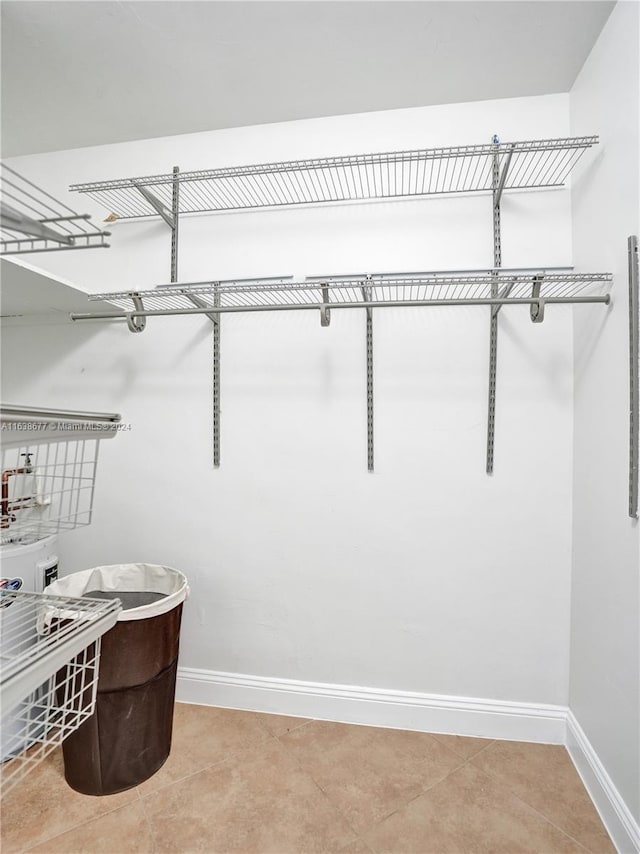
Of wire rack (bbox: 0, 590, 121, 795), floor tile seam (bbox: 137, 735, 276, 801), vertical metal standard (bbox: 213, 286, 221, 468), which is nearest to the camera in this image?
wire rack (bbox: 0, 590, 121, 795)

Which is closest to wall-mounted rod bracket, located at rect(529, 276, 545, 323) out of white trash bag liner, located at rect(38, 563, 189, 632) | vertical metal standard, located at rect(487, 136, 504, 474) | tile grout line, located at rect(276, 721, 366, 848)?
vertical metal standard, located at rect(487, 136, 504, 474)

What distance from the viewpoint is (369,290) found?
158 centimetres

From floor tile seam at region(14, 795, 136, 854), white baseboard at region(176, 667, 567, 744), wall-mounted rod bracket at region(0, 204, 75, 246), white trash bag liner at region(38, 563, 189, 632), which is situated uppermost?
wall-mounted rod bracket at region(0, 204, 75, 246)

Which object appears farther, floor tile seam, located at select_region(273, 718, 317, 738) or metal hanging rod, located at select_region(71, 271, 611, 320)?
floor tile seam, located at select_region(273, 718, 317, 738)

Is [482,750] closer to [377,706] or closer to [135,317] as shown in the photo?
[377,706]

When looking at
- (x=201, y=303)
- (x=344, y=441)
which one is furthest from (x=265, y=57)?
(x=344, y=441)

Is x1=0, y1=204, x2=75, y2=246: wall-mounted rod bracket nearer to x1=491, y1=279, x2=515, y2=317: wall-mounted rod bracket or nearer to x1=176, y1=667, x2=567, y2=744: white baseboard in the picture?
x1=491, y1=279, x2=515, y2=317: wall-mounted rod bracket

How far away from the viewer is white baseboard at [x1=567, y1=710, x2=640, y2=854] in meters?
1.16

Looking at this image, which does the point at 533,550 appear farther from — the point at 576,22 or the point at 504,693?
the point at 576,22

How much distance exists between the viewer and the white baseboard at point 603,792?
3.80 feet

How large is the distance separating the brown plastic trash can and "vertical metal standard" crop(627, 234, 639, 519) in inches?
55.0

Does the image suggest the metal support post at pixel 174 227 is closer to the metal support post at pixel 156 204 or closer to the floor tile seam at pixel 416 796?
the metal support post at pixel 156 204

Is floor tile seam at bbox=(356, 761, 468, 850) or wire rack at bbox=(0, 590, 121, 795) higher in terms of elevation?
wire rack at bbox=(0, 590, 121, 795)

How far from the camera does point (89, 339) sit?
6.29 feet
